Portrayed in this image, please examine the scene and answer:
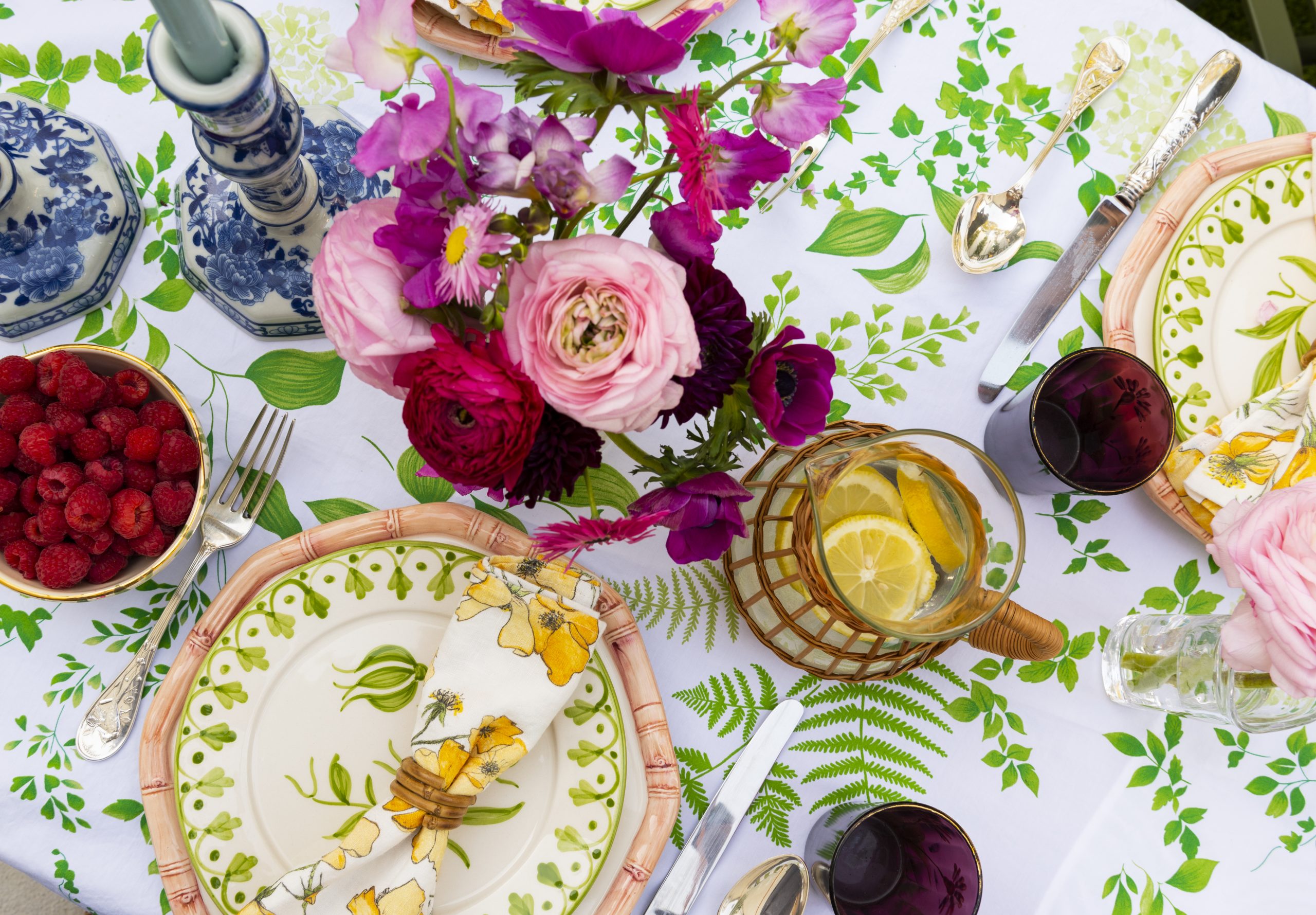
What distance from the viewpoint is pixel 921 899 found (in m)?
0.67

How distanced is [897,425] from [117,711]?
2.25 feet

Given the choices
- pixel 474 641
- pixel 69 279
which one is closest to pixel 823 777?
pixel 474 641

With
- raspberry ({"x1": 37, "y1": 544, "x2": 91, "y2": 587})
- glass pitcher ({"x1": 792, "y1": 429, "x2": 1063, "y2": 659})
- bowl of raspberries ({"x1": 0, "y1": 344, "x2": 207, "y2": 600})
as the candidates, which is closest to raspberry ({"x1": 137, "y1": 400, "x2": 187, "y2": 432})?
bowl of raspberries ({"x1": 0, "y1": 344, "x2": 207, "y2": 600})

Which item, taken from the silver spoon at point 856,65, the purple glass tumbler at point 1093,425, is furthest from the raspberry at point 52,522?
the purple glass tumbler at point 1093,425

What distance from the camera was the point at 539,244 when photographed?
38 centimetres

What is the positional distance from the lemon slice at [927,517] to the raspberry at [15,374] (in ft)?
2.10

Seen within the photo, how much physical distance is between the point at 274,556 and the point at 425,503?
0.12 m

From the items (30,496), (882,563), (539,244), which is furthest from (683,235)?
(30,496)

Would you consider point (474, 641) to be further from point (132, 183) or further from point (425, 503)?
point (132, 183)

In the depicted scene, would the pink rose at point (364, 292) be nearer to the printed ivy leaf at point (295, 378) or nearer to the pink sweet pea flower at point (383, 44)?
the pink sweet pea flower at point (383, 44)

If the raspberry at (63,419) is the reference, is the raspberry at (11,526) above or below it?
below

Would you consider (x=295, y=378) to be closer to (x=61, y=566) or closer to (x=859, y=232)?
(x=61, y=566)

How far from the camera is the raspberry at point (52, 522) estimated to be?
0.58 metres

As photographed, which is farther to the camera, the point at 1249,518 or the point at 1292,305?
the point at 1292,305
